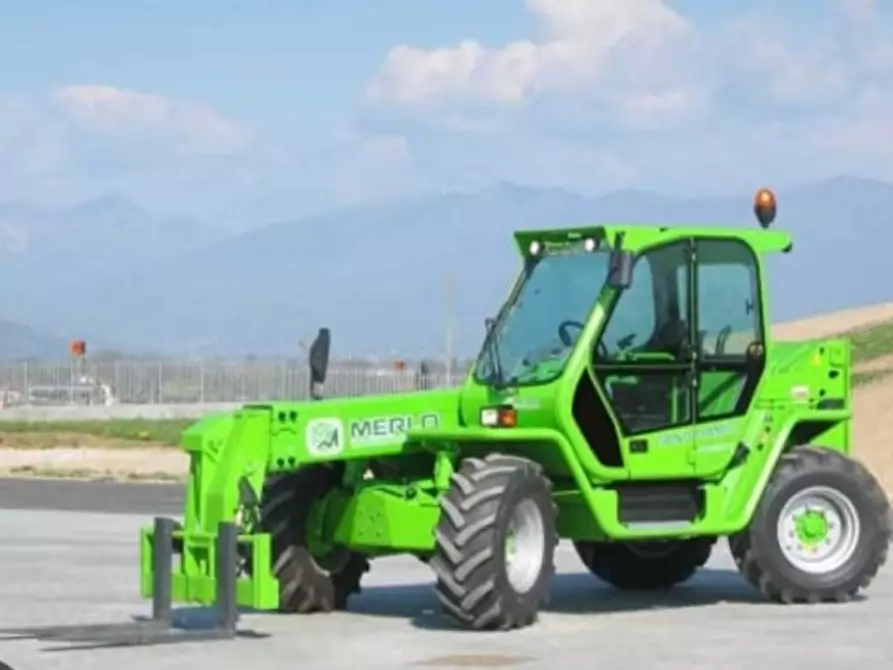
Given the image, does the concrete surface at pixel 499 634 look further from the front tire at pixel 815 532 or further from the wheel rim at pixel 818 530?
the wheel rim at pixel 818 530

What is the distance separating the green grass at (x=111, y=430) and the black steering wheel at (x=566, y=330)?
29.4 metres

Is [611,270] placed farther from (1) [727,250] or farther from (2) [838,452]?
(2) [838,452]

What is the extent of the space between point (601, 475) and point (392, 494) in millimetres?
1449

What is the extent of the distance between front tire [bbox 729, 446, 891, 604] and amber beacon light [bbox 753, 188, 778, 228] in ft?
5.74

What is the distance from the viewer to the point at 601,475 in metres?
16.2

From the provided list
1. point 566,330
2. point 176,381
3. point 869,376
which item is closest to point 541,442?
point 566,330

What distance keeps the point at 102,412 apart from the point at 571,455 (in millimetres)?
43857

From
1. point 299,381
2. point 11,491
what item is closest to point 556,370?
point 11,491

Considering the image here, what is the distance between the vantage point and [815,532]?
1734 cm

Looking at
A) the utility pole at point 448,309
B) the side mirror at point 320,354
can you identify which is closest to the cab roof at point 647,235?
the side mirror at point 320,354

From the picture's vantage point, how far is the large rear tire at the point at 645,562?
59.9 ft

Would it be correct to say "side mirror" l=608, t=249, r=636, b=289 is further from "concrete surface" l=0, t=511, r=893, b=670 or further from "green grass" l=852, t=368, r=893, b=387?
"green grass" l=852, t=368, r=893, b=387

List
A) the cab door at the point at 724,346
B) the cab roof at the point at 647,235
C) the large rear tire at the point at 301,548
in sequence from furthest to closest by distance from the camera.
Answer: the cab door at the point at 724,346 → the cab roof at the point at 647,235 → the large rear tire at the point at 301,548

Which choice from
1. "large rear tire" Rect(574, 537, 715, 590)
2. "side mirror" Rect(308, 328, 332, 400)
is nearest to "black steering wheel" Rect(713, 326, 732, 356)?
"large rear tire" Rect(574, 537, 715, 590)
